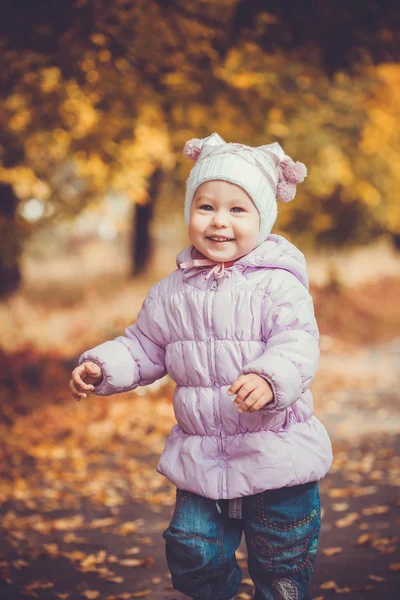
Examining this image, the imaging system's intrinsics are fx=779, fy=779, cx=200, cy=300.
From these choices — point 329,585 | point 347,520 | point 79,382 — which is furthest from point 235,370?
point 347,520

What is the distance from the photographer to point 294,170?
2.97m

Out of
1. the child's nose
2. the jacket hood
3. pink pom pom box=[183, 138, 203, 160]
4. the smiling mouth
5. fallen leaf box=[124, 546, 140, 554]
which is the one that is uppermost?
pink pom pom box=[183, 138, 203, 160]

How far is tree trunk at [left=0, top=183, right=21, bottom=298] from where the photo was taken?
9328mm

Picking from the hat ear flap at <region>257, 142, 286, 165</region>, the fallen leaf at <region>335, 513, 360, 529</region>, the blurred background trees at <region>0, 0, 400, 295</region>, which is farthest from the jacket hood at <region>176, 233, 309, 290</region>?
the blurred background trees at <region>0, 0, 400, 295</region>

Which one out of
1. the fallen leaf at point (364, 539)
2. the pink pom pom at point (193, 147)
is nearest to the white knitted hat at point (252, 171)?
the pink pom pom at point (193, 147)

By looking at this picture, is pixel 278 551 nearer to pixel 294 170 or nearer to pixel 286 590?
pixel 286 590

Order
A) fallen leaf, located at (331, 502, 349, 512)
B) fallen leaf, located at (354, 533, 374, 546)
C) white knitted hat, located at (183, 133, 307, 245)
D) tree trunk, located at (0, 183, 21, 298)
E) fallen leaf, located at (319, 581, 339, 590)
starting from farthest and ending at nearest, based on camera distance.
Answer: tree trunk, located at (0, 183, 21, 298) < fallen leaf, located at (331, 502, 349, 512) < fallen leaf, located at (354, 533, 374, 546) < fallen leaf, located at (319, 581, 339, 590) < white knitted hat, located at (183, 133, 307, 245)

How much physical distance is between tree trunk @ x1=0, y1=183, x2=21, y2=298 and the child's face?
22.5 ft

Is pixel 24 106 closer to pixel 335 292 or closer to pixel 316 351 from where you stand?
pixel 316 351

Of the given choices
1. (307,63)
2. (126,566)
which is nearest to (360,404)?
(307,63)

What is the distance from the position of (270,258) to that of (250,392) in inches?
23.7

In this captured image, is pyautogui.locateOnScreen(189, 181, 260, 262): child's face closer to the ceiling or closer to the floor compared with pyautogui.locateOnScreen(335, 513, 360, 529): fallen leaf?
closer to the ceiling

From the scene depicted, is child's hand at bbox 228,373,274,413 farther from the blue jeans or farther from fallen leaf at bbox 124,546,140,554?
fallen leaf at bbox 124,546,140,554

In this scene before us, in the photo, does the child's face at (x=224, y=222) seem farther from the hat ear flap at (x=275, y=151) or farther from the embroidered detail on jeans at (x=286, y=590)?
the embroidered detail on jeans at (x=286, y=590)
